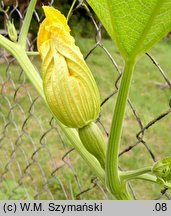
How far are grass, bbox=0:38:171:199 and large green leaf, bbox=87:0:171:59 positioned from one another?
38.3 inches

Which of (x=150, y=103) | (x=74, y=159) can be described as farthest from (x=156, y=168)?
(x=150, y=103)

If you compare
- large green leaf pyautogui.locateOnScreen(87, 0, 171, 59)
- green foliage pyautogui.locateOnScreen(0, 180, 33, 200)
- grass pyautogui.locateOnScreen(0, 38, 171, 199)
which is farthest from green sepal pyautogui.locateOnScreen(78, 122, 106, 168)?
green foliage pyautogui.locateOnScreen(0, 180, 33, 200)

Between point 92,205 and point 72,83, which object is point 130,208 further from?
point 72,83

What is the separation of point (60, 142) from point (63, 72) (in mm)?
2083

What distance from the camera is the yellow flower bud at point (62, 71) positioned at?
0.57 meters

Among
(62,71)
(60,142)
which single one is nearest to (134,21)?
(62,71)

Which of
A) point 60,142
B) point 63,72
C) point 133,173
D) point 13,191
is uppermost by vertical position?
point 63,72

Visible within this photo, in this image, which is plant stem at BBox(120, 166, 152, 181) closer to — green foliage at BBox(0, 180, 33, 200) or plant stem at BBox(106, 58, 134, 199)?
plant stem at BBox(106, 58, 134, 199)

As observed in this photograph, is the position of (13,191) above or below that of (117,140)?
below

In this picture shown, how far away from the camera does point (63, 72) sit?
1.85 ft

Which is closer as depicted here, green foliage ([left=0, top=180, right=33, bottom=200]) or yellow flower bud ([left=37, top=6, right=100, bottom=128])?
yellow flower bud ([left=37, top=6, right=100, bottom=128])

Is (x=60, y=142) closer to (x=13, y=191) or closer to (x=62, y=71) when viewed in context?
(x=13, y=191)

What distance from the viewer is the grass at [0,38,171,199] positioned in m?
2.09

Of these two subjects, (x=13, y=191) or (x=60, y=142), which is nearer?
(x=13, y=191)
